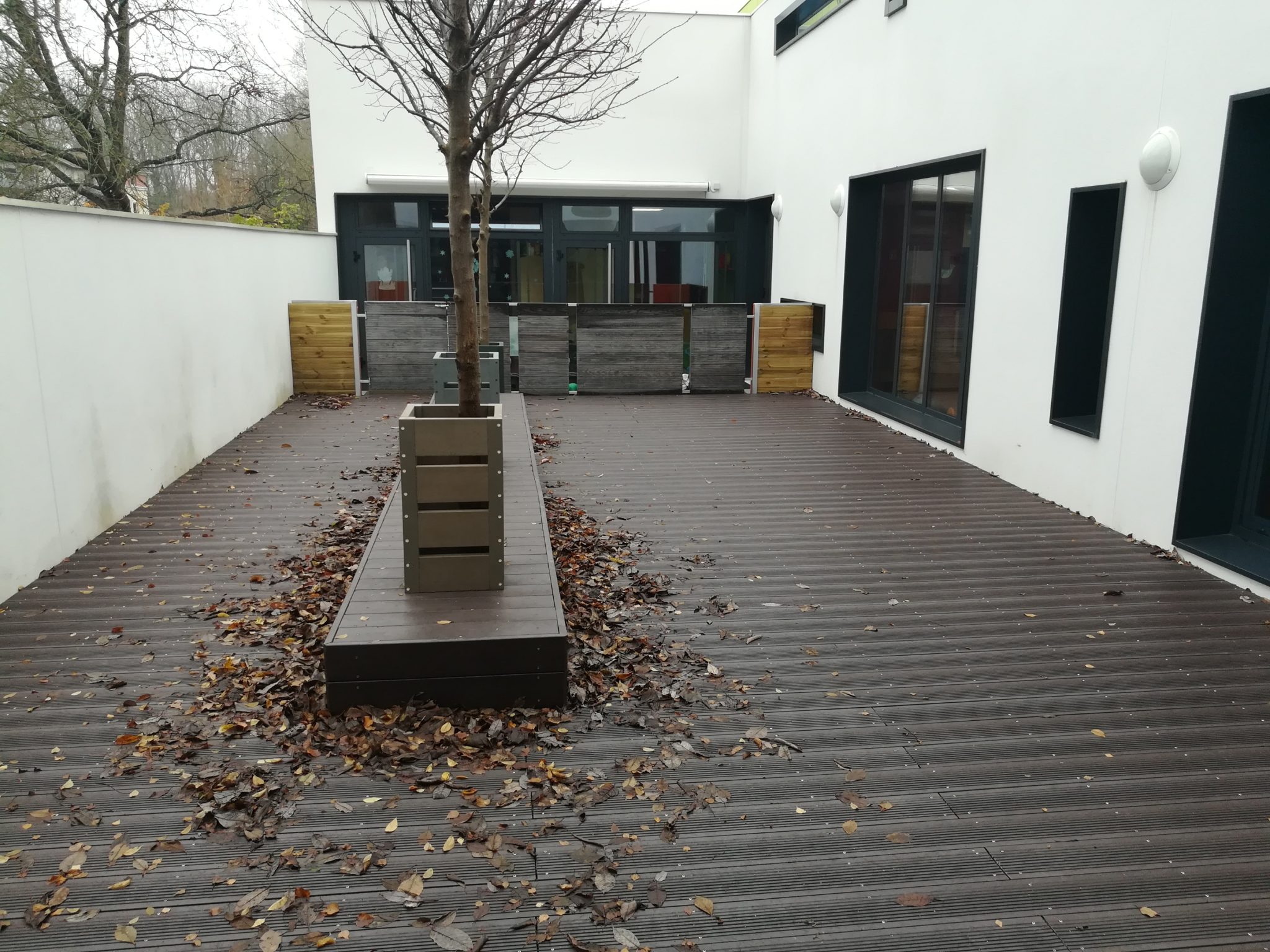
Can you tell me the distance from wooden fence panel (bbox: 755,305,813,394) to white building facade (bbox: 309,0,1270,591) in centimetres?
29

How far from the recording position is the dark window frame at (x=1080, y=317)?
647 centimetres

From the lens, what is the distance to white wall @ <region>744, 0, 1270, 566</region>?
5.74 m

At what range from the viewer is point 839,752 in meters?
3.65

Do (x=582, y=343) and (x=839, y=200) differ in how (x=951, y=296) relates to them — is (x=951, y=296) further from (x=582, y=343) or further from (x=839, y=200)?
(x=582, y=343)

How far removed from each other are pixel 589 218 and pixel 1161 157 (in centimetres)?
1109

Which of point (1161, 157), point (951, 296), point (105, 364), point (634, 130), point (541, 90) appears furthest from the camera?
point (634, 130)

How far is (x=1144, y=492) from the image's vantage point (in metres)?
6.20

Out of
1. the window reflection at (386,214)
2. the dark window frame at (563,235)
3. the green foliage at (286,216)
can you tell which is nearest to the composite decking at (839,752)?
the dark window frame at (563,235)

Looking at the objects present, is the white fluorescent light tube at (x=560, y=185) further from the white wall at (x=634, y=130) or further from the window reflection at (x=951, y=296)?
the window reflection at (x=951, y=296)

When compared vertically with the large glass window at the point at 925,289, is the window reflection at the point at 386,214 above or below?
above

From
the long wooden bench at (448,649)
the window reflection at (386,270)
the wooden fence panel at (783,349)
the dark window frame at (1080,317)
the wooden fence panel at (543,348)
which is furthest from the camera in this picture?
the window reflection at (386,270)

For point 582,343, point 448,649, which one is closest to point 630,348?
point 582,343

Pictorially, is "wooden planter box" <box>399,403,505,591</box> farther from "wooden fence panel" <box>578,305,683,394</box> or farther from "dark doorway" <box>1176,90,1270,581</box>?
"wooden fence panel" <box>578,305,683,394</box>

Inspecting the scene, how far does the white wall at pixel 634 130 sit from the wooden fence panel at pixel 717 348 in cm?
425
